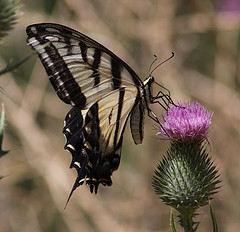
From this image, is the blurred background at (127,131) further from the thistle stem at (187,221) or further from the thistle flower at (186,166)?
the thistle stem at (187,221)

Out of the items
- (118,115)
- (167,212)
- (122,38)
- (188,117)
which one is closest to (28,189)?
(167,212)

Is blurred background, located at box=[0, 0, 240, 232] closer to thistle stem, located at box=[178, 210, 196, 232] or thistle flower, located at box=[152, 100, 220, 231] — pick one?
thistle flower, located at box=[152, 100, 220, 231]

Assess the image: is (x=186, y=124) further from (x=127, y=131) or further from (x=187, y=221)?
(x=127, y=131)

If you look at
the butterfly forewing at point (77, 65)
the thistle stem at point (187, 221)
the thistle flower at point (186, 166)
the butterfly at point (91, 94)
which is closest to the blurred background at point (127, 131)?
the butterfly at point (91, 94)

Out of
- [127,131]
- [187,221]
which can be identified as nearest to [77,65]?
[187,221]

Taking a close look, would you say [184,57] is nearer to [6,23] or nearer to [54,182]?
[54,182]
